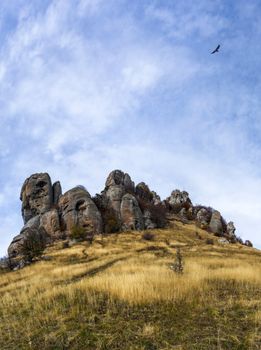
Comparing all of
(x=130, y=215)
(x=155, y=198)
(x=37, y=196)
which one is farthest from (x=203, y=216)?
(x=37, y=196)

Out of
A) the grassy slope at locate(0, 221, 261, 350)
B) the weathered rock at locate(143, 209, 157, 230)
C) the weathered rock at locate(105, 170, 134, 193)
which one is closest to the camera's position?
the grassy slope at locate(0, 221, 261, 350)

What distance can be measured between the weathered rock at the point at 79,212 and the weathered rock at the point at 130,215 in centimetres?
439

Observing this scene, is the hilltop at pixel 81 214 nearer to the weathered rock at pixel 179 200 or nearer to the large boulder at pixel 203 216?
the large boulder at pixel 203 216

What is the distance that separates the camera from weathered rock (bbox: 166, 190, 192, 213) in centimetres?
9282

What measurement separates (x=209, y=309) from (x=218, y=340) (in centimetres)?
240

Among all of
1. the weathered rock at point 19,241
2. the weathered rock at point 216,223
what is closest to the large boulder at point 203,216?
the weathered rock at point 216,223

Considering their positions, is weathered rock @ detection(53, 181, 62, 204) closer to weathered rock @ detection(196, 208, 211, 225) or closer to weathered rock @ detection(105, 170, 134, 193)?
weathered rock @ detection(105, 170, 134, 193)

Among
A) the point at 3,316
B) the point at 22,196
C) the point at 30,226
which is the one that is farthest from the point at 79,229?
the point at 3,316

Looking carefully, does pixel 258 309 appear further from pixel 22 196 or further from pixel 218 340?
pixel 22 196

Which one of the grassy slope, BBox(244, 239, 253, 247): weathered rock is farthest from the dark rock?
the grassy slope

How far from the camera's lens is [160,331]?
7938 millimetres

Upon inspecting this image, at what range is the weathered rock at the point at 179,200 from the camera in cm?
9282

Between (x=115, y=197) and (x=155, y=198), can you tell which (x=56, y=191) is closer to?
(x=115, y=197)

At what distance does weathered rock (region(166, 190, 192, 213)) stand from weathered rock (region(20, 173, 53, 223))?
1309 inches
